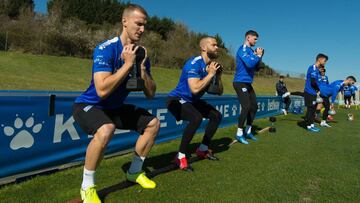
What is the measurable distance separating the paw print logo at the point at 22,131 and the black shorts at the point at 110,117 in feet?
3.01

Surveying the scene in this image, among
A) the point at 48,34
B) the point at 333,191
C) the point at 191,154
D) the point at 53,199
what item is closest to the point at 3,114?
the point at 53,199

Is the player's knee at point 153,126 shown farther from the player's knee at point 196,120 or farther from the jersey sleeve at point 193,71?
the jersey sleeve at point 193,71

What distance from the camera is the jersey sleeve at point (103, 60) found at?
3596 mm

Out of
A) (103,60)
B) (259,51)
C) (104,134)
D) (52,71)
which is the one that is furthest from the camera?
(52,71)

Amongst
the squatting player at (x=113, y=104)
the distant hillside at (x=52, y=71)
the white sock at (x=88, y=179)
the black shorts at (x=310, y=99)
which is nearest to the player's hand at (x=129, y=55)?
the squatting player at (x=113, y=104)

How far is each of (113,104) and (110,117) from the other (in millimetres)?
154

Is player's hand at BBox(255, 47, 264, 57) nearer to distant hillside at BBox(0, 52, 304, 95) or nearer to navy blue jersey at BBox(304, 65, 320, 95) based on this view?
navy blue jersey at BBox(304, 65, 320, 95)

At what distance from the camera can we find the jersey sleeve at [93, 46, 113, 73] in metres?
3.60

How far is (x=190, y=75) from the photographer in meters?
5.31

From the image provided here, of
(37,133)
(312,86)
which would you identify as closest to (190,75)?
(37,133)

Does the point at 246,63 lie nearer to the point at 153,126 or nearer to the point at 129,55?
the point at 153,126

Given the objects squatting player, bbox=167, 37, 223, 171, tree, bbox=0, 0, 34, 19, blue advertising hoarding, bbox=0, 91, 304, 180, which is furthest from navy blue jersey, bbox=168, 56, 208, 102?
tree, bbox=0, 0, 34, 19

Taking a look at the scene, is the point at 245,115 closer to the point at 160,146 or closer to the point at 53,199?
the point at 160,146

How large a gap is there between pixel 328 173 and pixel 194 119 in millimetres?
2183
